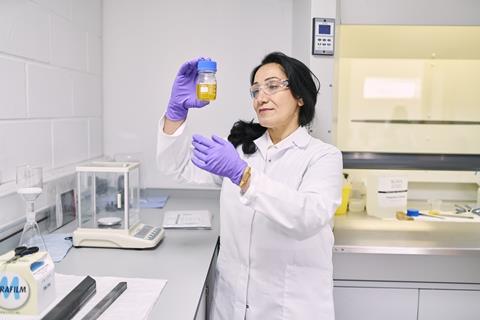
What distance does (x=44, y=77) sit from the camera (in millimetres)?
1754

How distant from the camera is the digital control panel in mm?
1831

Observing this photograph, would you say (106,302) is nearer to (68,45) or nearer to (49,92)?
(49,92)

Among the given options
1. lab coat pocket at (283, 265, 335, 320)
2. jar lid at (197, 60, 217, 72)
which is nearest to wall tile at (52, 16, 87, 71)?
jar lid at (197, 60, 217, 72)

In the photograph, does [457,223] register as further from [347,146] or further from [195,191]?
[195,191]

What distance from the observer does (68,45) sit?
198 cm

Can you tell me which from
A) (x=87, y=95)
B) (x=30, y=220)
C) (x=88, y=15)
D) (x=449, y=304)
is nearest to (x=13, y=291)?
(x=30, y=220)

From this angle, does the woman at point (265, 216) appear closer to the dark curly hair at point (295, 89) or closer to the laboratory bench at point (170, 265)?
the dark curly hair at point (295, 89)

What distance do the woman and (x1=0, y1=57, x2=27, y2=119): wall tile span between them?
1.84 feet

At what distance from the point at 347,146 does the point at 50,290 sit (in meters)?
2.03

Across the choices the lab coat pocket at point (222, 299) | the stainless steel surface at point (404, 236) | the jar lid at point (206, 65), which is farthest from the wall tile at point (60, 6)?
the stainless steel surface at point (404, 236)

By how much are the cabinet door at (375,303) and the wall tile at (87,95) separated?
1.59 meters

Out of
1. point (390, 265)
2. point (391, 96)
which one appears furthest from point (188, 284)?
point (391, 96)

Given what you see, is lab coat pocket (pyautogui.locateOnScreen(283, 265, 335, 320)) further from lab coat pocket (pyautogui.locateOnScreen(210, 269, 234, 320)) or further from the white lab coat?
lab coat pocket (pyautogui.locateOnScreen(210, 269, 234, 320))

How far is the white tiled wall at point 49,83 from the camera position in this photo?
1.51 m
